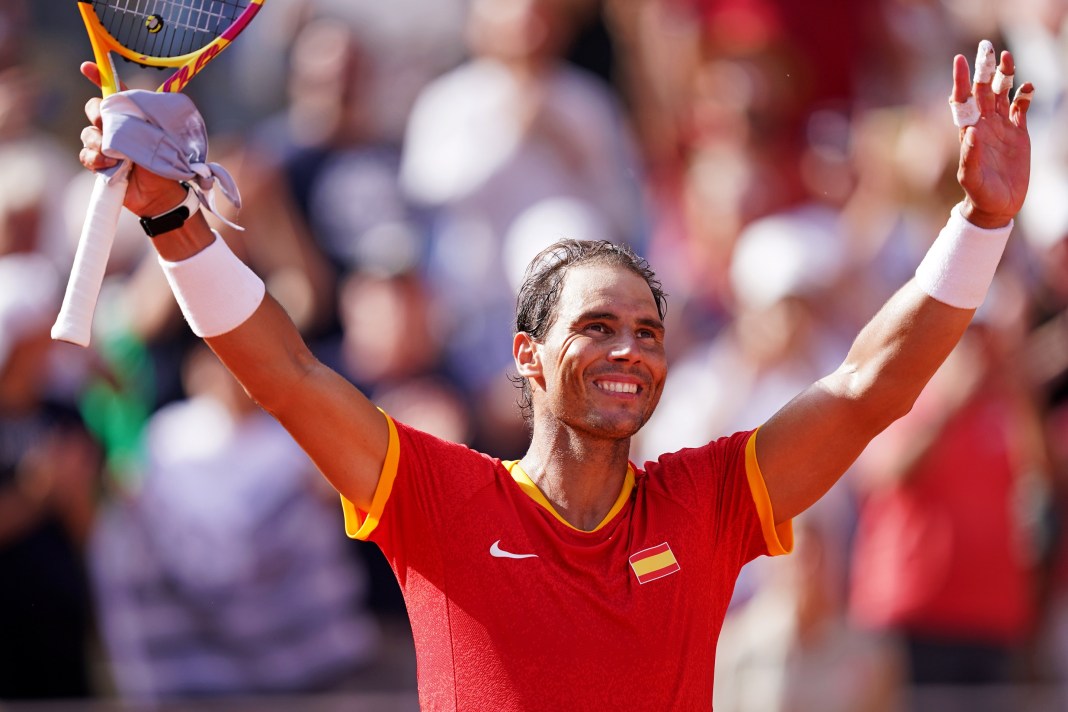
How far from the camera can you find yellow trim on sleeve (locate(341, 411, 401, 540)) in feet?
11.4

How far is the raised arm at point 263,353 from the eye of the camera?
3373 mm

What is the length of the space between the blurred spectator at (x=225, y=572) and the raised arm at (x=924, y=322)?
4.02 metres

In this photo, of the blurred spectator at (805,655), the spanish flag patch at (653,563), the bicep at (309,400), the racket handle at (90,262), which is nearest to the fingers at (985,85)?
the spanish flag patch at (653,563)

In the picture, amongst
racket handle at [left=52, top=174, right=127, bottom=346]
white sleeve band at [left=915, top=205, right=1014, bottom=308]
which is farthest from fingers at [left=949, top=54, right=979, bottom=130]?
racket handle at [left=52, top=174, right=127, bottom=346]

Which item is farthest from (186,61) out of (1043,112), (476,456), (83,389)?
(1043,112)

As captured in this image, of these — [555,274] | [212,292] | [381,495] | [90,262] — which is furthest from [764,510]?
[90,262]

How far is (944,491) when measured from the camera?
723 cm

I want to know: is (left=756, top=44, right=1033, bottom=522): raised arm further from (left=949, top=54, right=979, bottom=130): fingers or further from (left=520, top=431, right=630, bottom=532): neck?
(left=520, top=431, right=630, bottom=532): neck

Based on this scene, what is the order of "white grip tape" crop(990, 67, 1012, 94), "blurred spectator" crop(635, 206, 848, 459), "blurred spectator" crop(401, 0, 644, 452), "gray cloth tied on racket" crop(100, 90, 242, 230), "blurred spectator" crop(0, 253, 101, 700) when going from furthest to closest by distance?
"blurred spectator" crop(401, 0, 644, 452), "blurred spectator" crop(635, 206, 848, 459), "blurred spectator" crop(0, 253, 101, 700), "white grip tape" crop(990, 67, 1012, 94), "gray cloth tied on racket" crop(100, 90, 242, 230)

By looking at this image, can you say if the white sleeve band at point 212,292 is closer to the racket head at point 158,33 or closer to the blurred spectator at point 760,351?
the racket head at point 158,33

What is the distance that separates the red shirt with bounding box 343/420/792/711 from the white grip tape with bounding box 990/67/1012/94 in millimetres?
974

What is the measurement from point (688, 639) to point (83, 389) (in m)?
4.69

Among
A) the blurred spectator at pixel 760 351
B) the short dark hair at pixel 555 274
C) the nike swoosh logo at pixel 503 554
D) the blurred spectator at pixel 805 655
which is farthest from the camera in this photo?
the blurred spectator at pixel 760 351

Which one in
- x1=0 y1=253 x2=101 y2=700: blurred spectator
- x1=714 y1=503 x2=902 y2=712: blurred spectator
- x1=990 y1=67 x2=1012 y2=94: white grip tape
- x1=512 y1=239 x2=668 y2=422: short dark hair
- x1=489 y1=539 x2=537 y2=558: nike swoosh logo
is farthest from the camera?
x1=0 y1=253 x2=101 y2=700: blurred spectator
